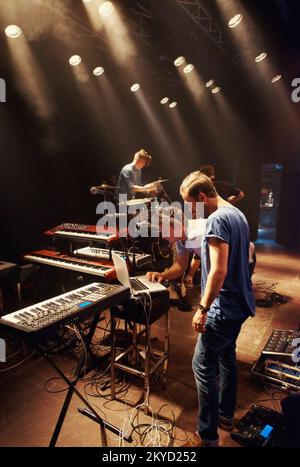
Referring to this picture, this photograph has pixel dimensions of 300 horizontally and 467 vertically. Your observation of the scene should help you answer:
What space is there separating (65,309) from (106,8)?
3.97m

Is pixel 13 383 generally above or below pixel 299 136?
below

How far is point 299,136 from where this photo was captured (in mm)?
8086

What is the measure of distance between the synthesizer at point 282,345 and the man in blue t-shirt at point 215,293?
1.15 m

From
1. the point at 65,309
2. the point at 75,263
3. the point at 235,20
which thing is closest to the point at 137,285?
the point at 65,309

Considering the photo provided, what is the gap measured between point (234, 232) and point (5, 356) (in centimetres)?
280

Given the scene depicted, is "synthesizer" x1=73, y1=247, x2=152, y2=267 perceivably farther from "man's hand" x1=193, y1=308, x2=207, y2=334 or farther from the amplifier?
the amplifier

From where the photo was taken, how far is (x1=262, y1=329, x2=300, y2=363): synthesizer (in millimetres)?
2754

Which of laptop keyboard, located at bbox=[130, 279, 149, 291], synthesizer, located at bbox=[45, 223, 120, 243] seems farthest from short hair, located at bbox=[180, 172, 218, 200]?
synthesizer, located at bbox=[45, 223, 120, 243]

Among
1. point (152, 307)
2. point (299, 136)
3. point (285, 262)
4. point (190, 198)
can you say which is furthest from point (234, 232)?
point (299, 136)

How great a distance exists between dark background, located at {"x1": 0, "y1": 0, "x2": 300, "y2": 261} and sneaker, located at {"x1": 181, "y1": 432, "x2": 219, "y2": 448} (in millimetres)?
3894

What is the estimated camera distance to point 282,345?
9.53 ft

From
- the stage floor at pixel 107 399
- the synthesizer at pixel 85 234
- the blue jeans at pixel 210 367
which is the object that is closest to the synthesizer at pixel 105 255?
the synthesizer at pixel 85 234

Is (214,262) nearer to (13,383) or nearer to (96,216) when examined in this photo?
(13,383)

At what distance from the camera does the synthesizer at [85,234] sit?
317 cm
